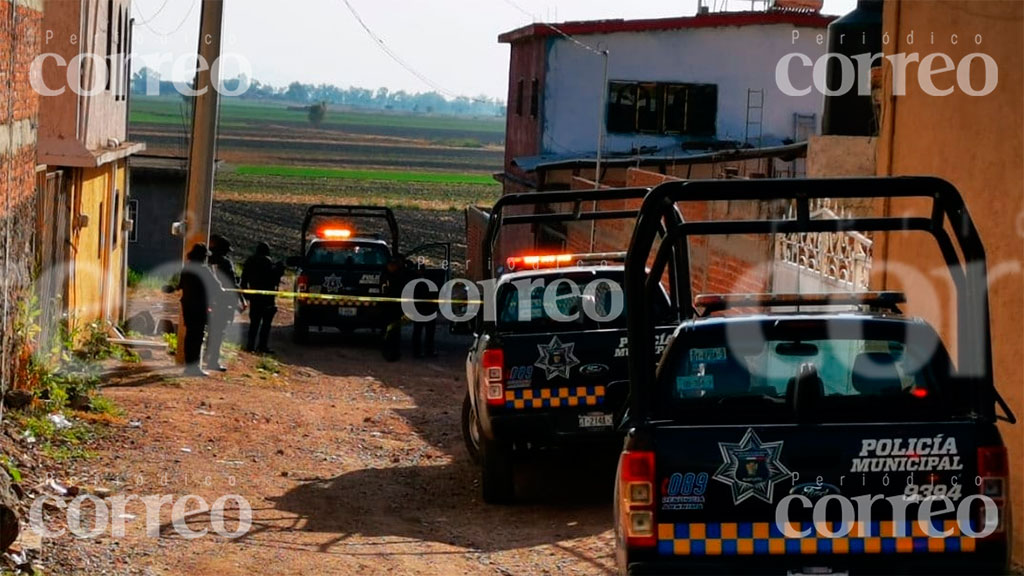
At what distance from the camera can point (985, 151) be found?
1048 centimetres

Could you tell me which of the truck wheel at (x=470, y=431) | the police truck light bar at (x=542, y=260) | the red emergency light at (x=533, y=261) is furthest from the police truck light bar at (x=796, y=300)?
the truck wheel at (x=470, y=431)

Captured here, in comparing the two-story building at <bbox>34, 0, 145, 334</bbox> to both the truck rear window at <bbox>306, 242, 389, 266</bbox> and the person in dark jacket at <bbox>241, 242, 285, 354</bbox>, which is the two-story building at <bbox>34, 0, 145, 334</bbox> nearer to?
the person in dark jacket at <bbox>241, 242, 285, 354</bbox>

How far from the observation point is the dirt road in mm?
10094

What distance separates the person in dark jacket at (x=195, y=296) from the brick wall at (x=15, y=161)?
328 cm

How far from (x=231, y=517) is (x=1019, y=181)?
20.1ft

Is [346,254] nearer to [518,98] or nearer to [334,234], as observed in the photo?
[334,234]

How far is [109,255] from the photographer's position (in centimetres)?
2578

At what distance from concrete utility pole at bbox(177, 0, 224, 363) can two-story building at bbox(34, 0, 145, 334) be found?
1605 mm

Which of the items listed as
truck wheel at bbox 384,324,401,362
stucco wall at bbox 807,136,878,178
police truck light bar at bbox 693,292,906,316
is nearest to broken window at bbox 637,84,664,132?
truck wheel at bbox 384,324,401,362

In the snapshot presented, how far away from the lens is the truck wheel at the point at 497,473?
1209 centimetres

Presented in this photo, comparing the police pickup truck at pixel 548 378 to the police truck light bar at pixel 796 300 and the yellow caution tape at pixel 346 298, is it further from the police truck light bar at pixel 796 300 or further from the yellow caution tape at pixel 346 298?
the yellow caution tape at pixel 346 298

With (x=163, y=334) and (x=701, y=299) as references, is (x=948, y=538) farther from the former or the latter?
(x=163, y=334)

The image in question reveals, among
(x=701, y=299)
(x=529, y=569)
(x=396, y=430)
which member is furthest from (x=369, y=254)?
(x=701, y=299)

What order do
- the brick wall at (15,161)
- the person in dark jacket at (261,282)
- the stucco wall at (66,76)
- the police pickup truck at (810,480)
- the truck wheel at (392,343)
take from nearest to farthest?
the police pickup truck at (810,480), the brick wall at (15,161), the stucco wall at (66,76), the person in dark jacket at (261,282), the truck wheel at (392,343)
